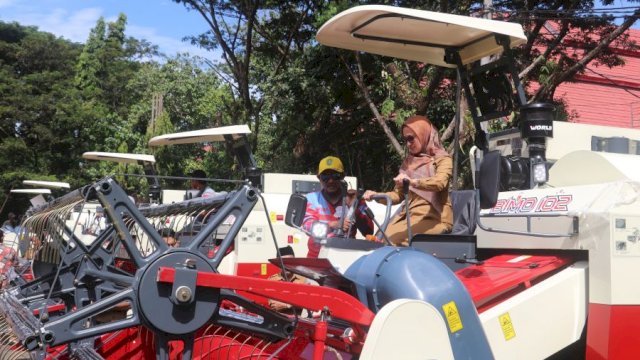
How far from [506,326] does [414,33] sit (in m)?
Result: 1.93

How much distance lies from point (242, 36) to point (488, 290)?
1891 cm

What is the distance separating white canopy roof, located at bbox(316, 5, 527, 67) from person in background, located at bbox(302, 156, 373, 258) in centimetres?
96

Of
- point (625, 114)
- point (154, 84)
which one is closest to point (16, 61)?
point (154, 84)

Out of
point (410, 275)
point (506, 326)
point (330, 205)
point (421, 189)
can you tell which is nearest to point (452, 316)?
point (410, 275)

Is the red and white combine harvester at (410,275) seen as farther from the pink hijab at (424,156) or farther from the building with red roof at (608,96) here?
the building with red roof at (608,96)

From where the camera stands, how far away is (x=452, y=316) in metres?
3.10

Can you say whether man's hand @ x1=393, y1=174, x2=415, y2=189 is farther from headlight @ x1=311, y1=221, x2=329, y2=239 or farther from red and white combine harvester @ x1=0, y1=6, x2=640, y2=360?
headlight @ x1=311, y1=221, x2=329, y2=239

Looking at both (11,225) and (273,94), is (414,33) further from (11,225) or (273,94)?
(11,225)

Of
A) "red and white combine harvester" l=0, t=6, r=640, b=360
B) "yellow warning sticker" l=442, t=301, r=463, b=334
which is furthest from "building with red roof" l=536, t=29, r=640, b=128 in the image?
"yellow warning sticker" l=442, t=301, r=463, b=334

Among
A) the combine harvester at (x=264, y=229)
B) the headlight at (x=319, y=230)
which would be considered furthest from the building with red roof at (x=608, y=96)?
the headlight at (x=319, y=230)

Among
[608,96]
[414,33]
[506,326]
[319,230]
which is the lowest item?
[506,326]

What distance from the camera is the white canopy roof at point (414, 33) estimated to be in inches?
149

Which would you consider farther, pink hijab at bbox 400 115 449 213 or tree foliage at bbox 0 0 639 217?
tree foliage at bbox 0 0 639 217

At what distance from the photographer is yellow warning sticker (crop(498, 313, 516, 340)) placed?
11.3 feet
